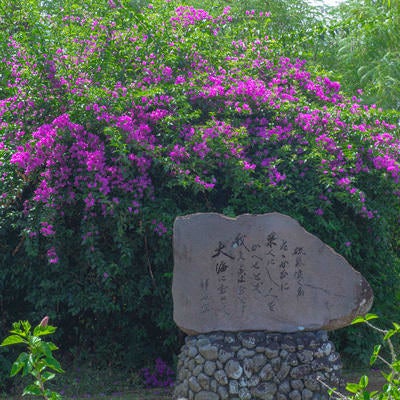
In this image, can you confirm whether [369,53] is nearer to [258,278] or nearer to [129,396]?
[258,278]

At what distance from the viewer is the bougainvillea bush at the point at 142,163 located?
5.93m

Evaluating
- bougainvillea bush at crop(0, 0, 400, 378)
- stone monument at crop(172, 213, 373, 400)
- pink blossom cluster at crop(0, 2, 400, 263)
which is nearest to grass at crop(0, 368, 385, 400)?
bougainvillea bush at crop(0, 0, 400, 378)

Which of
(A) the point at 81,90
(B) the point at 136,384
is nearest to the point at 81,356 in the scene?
(B) the point at 136,384

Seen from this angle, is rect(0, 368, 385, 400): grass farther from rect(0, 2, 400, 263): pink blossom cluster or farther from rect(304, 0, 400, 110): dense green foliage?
rect(304, 0, 400, 110): dense green foliage

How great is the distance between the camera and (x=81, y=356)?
666 cm

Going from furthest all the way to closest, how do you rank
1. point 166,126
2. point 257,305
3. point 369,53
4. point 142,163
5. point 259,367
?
point 369,53 < point 166,126 < point 142,163 < point 257,305 < point 259,367

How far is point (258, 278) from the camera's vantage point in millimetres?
5355

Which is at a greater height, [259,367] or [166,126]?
[166,126]

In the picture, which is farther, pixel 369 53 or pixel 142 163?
pixel 369 53

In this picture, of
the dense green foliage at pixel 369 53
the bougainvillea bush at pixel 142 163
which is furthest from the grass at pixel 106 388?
the dense green foliage at pixel 369 53

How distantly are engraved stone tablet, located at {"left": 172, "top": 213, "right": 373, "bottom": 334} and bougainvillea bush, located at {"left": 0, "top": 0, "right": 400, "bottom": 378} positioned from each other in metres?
0.59

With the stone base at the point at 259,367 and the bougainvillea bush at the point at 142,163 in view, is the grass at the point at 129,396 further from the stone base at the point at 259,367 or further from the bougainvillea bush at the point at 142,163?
the stone base at the point at 259,367

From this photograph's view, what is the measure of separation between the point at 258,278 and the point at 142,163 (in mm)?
1291

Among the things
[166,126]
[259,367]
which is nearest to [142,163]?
[166,126]
